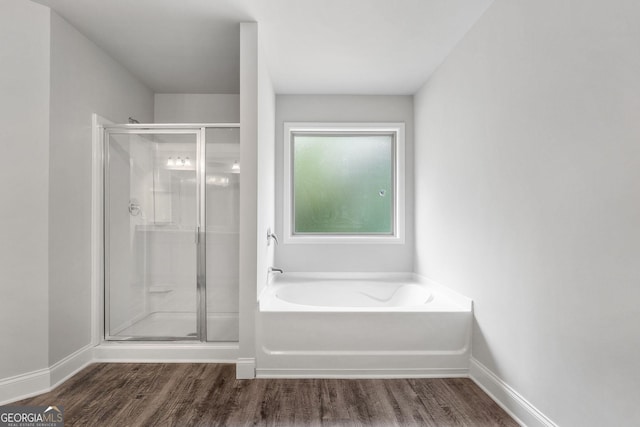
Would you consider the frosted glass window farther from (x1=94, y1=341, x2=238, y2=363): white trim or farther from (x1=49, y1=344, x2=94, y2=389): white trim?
(x1=49, y1=344, x2=94, y2=389): white trim

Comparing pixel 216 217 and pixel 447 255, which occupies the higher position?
pixel 216 217

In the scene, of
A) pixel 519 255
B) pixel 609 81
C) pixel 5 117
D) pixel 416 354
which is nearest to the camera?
pixel 609 81

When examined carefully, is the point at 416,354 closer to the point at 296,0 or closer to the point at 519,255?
the point at 519,255

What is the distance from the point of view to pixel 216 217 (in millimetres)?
2729

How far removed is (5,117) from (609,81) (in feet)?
10.1

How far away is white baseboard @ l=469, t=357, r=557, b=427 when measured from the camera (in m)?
1.77

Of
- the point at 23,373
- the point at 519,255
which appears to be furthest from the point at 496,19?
the point at 23,373

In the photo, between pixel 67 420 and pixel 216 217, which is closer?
pixel 67 420

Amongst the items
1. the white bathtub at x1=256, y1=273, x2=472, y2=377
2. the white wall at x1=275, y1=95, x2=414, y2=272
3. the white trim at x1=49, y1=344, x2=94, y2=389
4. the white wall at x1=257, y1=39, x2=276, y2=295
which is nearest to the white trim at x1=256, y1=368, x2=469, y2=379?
the white bathtub at x1=256, y1=273, x2=472, y2=377

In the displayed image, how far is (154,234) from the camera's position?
2764 mm

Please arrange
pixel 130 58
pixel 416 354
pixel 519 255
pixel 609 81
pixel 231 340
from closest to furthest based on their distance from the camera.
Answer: pixel 609 81, pixel 519 255, pixel 416 354, pixel 231 340, pixel 130 58

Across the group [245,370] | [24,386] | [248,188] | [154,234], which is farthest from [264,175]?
[24,386]

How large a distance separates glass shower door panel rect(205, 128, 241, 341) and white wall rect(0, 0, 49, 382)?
1009mm

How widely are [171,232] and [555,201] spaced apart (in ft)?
8.27
